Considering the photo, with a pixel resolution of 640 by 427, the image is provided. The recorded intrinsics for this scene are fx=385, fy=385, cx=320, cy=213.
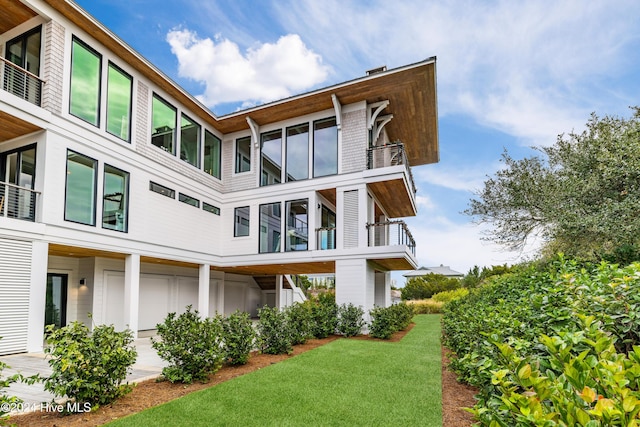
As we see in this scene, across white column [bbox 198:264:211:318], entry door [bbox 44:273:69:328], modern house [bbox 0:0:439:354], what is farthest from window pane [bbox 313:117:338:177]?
entry door [bbox 44:273:69:328]

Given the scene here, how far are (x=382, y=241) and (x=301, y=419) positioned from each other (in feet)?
40.6

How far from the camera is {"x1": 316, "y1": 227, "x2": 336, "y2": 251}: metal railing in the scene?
46.9ft

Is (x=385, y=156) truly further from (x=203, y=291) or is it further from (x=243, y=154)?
(x=203, y=291)

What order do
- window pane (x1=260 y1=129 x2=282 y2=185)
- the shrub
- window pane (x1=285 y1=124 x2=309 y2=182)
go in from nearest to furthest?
the shrub → window pane (x1=285 y1=124 x2=309 y2=182) → window pane (x1=260 y1=129 x2=282 y2=185)

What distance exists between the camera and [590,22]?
373 inches

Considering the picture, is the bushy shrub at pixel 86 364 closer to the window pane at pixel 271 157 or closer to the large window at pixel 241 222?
the large window at pixel 241 222

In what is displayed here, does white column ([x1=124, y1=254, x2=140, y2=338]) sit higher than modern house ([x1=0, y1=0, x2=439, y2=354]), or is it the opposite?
modern house ([x1=0, y1=0, x2=439, y2=354])

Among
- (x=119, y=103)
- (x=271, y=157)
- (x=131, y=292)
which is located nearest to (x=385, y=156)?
(x=271, y=157)

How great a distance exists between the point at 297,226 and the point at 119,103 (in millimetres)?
7310

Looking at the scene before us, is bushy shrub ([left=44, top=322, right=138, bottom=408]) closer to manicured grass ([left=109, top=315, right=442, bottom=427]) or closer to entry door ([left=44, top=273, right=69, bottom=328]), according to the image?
manicured grass ([left=109, top=315, right=442, bottom=427])

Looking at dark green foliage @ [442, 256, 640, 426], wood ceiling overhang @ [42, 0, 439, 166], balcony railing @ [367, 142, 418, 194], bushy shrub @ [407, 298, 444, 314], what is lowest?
bushy shrub @ [407, 298, 444, 314]

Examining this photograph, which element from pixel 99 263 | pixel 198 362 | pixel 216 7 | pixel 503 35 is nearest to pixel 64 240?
pixel 99 263

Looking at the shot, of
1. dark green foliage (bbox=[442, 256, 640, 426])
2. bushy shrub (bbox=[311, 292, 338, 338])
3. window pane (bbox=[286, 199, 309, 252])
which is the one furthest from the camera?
window pane (bbox=[286, 199, 309, 252])

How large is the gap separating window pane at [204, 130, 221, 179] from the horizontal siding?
7536mm
